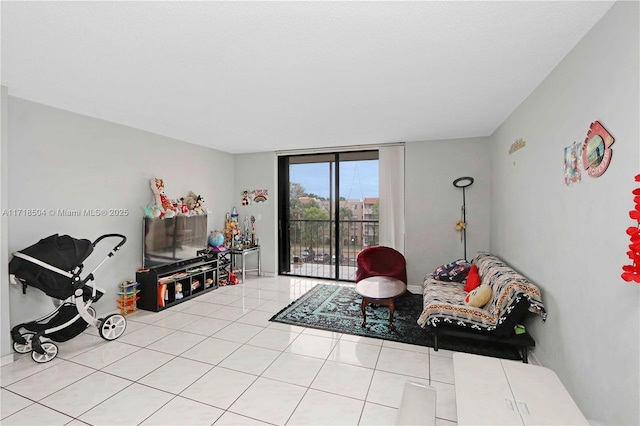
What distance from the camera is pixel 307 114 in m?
3.34

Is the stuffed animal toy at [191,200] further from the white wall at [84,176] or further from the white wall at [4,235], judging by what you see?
the white wall at [4,235]

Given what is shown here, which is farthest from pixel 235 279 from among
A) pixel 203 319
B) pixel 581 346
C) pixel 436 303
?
pixel 581 346

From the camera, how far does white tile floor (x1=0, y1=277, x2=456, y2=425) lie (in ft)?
6.43

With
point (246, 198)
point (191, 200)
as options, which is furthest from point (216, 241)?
point (246, 198)

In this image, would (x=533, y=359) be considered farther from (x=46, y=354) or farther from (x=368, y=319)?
(x=46, y=354)

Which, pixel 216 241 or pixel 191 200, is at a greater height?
pixel 191 200

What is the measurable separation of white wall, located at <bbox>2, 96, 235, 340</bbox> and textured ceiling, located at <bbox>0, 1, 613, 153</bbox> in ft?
0.84

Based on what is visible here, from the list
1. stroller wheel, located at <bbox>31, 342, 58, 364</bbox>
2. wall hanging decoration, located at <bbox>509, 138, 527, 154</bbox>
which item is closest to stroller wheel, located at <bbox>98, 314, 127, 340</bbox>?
stroller wheel, located at <bbox>31, 342, 58, 364</bbox>

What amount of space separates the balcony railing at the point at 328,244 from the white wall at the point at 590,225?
2.93 meters

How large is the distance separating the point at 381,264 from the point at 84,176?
162 inches

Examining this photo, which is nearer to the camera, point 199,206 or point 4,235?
point 4,235

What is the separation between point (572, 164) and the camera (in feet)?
6.32

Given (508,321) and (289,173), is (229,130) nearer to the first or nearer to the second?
(289,173)

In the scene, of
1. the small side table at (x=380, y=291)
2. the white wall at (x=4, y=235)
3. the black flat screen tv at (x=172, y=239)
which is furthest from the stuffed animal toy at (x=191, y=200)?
the small side table at (x=380, y=291)
